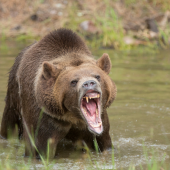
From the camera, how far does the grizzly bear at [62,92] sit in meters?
4.29

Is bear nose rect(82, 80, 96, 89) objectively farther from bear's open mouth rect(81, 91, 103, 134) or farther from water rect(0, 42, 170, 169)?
water rect(0, 42, 170, 169)

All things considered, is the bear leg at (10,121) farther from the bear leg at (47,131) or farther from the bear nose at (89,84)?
the bear nose at (89,84)

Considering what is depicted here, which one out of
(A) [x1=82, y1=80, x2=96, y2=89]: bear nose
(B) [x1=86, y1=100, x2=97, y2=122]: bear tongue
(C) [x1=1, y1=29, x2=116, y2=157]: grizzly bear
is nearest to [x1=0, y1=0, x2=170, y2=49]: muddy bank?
(C) [x1=1, y1=29, x2=116, y2=157]: grizzly bear

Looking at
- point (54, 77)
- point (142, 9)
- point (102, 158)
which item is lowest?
point (102, 158)

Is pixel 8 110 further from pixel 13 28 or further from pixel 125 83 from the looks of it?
pixel 13 28

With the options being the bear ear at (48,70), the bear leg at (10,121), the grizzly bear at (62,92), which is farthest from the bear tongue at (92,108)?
the bear leg at (10,121)

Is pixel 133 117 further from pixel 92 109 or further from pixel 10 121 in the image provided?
pixel 92 109

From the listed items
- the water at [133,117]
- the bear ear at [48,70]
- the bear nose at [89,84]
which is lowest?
the water at [133,117]

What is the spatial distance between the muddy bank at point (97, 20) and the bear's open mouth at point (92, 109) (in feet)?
26.8

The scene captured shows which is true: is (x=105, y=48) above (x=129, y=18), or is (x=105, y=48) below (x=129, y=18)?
below

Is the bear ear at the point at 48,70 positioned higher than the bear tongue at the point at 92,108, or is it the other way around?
Answer: the bear ear at the point at 48,70

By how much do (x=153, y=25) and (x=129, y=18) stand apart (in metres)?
2.39

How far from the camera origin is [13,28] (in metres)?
16.0

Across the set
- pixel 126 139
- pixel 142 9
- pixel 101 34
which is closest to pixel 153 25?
pixel 101 34
